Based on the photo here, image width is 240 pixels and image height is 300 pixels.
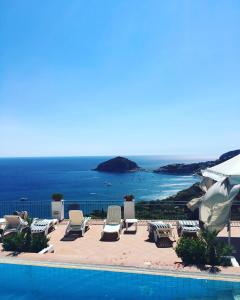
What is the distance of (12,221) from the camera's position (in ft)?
36.9

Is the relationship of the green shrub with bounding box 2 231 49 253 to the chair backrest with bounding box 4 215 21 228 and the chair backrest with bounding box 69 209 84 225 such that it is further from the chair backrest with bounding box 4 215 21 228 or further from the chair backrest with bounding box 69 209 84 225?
the chair backrest with bounding box 69 209 84 225

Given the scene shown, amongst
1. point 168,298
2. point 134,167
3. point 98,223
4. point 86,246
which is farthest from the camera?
point 134,167

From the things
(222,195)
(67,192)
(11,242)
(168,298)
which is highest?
(222,195)

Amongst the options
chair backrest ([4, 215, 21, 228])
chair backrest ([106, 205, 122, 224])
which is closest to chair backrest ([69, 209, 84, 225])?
chair backrest ([106, 205, 122, 224])

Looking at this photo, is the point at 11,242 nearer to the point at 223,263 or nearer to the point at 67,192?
the point at 223,263

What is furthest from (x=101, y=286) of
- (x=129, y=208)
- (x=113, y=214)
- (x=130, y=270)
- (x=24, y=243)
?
(x=129, y=208)

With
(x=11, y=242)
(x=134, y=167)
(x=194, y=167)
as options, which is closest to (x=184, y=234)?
(x=11, y=242)

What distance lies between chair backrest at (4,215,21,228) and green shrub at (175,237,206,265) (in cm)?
581

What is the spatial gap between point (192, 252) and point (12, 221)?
6446 millimetres

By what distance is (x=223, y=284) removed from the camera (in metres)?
7.08

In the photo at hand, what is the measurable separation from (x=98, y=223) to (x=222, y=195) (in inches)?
260

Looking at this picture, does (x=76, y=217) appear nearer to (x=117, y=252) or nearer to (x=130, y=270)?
(x=117, y=252)

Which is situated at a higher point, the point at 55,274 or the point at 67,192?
the point at 55,274

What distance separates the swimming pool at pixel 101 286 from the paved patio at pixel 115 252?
1.47 ft
